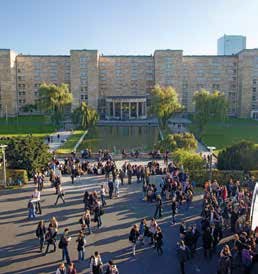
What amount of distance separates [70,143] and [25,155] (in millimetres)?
21429

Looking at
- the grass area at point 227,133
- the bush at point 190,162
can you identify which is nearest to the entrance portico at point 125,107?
the grass area at point 227,133

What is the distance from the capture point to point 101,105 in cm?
9350

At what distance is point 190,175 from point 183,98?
224 feet

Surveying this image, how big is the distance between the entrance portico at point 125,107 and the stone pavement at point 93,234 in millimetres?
63597

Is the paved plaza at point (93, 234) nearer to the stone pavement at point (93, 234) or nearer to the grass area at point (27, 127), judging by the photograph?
the stone pavement at point (93, 234)

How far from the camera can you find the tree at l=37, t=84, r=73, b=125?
64875mm

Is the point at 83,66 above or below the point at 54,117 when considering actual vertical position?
above

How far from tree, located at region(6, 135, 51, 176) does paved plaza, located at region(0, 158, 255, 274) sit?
2.88 meters

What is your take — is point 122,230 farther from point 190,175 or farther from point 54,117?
point 54,117

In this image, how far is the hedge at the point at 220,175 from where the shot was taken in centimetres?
2718

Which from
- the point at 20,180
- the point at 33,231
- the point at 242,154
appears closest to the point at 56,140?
the point at 20,180

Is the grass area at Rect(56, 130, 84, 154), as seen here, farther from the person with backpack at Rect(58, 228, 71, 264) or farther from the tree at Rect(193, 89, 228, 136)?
the person with backpack at Rect(58, 228, 71, 264)

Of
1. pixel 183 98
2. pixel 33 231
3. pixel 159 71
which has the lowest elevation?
pixel 33 231

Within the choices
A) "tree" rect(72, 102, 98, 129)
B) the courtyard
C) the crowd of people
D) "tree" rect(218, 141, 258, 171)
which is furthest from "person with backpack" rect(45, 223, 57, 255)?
"tree" rect(72, 102, 98, 129)
